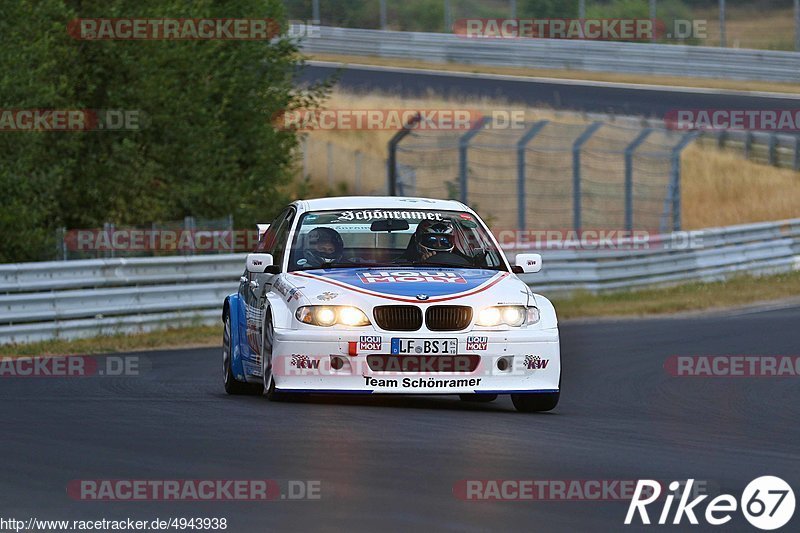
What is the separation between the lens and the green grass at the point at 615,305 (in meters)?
18.1

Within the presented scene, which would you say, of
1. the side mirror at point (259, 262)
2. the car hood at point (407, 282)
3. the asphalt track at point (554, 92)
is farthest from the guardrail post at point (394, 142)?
the asphalt track at point (554, 92)

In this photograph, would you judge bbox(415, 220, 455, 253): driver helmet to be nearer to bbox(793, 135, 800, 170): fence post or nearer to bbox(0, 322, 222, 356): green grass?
bbox(0, 322, 222, 356): green grass

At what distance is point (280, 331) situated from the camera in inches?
416

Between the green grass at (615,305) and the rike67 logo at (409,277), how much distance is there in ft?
24.8

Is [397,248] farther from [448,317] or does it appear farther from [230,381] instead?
[230,381]

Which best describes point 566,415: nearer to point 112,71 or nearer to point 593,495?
point 593,495

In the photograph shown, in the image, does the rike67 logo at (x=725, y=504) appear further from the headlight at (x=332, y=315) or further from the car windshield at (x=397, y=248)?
the car windshield at (x=397, y=248)

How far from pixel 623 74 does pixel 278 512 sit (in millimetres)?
38638

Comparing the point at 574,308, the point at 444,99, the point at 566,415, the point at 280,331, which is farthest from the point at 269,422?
the point at 444,99

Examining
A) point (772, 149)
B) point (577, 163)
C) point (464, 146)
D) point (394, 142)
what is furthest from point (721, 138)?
point (394, 142)

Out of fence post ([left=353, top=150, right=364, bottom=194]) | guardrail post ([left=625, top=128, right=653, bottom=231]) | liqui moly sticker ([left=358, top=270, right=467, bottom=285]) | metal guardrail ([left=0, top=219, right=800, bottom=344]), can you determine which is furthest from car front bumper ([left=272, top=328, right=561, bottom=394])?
fence post ([left=353, top=150, right=364, bottom=194])

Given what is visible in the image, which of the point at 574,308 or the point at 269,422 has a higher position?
the point at 269,422

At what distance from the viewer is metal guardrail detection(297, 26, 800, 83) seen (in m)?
42.1

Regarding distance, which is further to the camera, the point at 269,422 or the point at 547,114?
the point at 547,114
